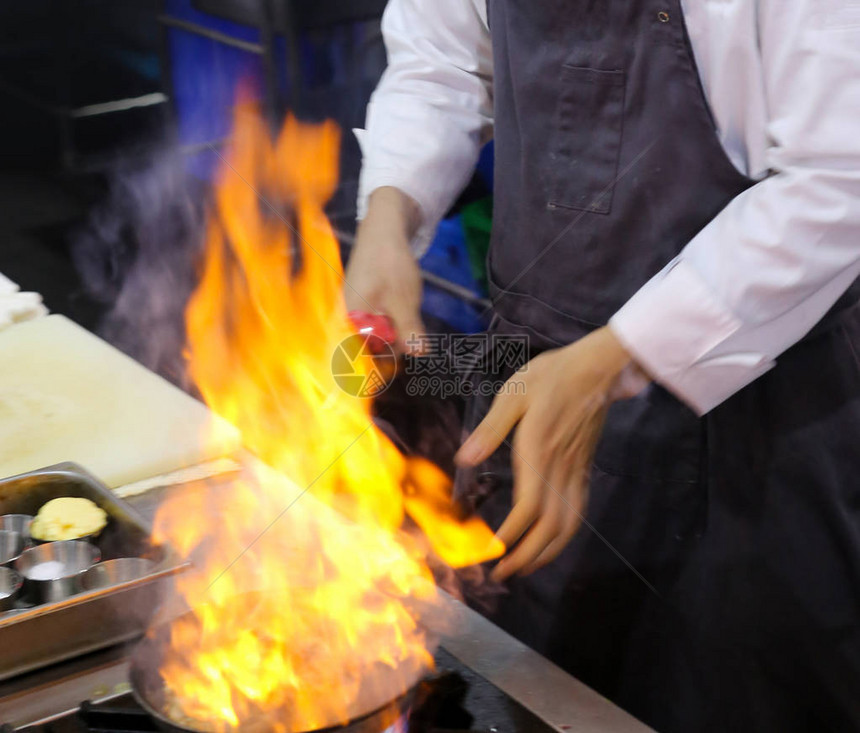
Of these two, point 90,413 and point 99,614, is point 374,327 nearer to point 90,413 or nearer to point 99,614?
point 99,614

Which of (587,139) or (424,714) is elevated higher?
(587,139)

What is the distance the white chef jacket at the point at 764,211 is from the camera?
3.65 ft

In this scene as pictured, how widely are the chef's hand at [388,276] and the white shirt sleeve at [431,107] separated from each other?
4.1 inches

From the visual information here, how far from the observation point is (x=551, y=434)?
1.16m

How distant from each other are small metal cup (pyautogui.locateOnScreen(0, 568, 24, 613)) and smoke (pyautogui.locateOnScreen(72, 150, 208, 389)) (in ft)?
8.15

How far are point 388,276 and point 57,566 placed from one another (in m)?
0.56

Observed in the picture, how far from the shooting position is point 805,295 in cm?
119

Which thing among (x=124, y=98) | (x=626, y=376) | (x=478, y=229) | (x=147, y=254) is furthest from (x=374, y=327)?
(x=124, y=98)

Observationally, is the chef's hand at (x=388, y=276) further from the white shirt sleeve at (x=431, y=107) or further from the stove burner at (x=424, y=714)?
the stove burner at (x=424, y=714)

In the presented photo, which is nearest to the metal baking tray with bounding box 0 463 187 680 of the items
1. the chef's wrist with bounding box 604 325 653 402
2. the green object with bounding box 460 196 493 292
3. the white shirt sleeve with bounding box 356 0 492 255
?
the chef's wrist with bounding box 604 325 653 402

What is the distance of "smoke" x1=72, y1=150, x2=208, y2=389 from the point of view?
4070 millimetres

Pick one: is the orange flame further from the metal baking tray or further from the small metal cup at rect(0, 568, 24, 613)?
the small metal cup at rect(0, 568, 24, 613)

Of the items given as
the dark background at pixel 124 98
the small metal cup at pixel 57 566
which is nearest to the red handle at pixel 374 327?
the small metal cup at pixel 57 566

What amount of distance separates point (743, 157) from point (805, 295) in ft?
0.70
